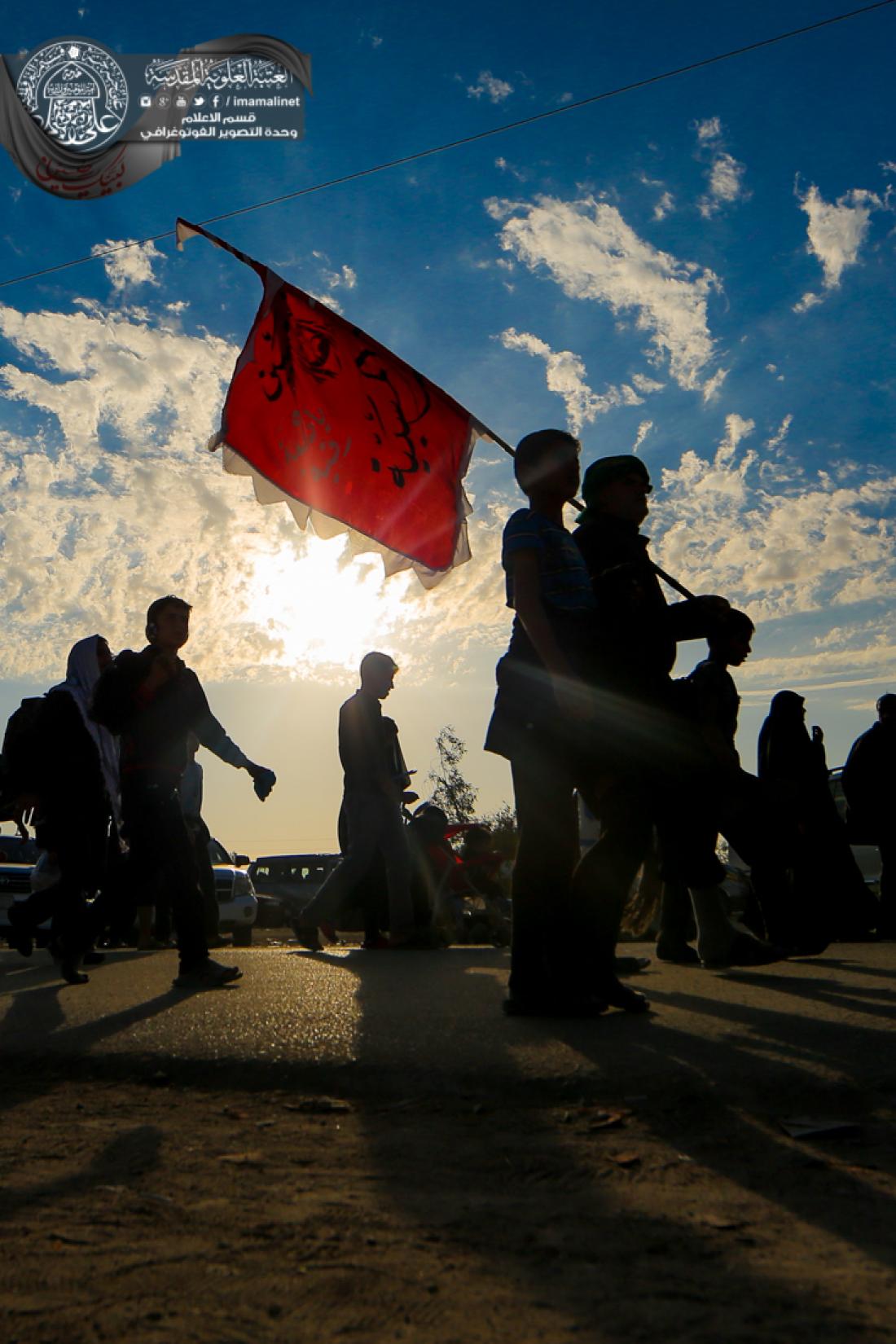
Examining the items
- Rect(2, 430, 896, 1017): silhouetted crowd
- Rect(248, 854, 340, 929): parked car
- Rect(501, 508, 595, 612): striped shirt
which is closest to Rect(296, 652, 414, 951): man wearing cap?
Rect(2, 430, 896, 1017): silhouetted crowd

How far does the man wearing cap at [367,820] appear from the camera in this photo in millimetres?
7129

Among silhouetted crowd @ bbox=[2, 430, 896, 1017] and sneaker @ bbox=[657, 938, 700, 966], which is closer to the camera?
silhouetted crowd @ bbox=[2, 430, 896, 1017]

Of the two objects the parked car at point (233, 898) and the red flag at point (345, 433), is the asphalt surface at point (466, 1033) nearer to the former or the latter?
the red flag at point (345, 433)

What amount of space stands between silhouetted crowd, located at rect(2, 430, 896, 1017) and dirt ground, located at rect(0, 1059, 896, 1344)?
110 cm

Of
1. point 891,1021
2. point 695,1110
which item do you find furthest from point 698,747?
point 695,1110

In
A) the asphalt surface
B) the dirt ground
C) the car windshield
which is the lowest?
the dirt ground

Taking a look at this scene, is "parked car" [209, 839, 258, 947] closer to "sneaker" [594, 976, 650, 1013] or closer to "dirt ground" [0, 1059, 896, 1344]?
"sneaker" [594, 976, 650, 1013]

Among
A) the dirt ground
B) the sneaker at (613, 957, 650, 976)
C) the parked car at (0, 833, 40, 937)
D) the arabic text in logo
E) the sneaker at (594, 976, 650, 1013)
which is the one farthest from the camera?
the parked car at (0, 833, 40, 937)

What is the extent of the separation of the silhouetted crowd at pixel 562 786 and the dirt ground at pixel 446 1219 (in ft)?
3.60

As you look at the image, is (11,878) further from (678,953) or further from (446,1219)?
(446,1219)

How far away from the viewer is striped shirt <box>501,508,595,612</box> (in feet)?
12.2

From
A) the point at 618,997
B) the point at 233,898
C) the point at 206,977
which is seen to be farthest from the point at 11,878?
the point at 618,997

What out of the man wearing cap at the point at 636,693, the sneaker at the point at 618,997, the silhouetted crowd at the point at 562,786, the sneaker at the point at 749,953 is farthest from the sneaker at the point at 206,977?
the sneaker at the point at 749,953

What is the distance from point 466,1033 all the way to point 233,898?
14340 millimetres
